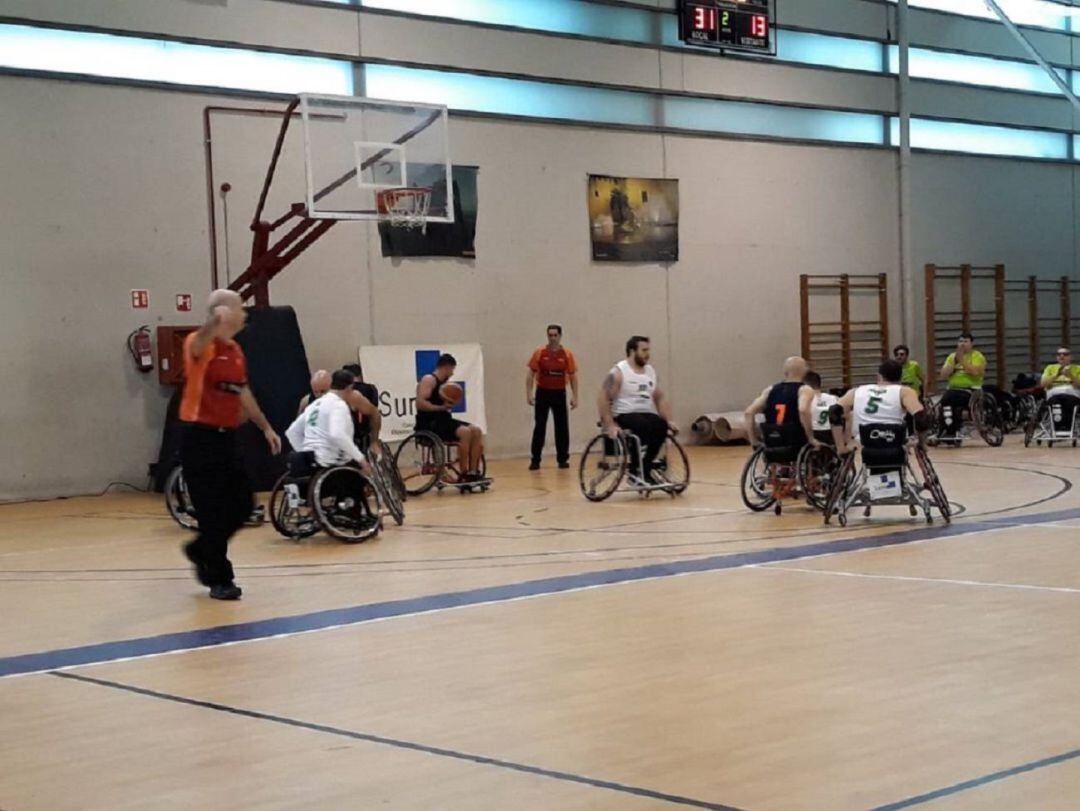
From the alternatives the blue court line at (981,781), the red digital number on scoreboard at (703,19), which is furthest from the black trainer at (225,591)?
the red digital number on scoreboard at (703,19)

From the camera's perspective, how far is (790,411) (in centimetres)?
978

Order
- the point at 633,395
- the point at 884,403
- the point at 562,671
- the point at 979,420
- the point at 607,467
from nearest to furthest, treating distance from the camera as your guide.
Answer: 1. the point at 562,671
2. the point at 884,403
3. the point at 607,467
4. the point at 633,395
5. the point at 979,420

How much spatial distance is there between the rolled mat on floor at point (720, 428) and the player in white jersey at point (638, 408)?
5958mm

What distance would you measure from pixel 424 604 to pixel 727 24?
38.6 ft

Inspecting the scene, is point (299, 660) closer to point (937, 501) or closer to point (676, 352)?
point (937, 501)

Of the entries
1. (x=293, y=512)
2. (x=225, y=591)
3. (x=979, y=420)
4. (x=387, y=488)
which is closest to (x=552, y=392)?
(x=979, y=420)

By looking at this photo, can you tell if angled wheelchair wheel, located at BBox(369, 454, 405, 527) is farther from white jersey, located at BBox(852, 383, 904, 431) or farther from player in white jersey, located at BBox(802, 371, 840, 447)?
white jersey, located at BBox(852, 383, 904, 431)

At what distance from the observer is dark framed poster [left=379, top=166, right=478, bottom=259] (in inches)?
594

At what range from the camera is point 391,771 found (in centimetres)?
A: 386

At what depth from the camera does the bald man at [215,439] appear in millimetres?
6836

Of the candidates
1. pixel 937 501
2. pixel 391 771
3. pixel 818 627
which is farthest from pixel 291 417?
pixel 391 771

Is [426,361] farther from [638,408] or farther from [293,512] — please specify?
[293,512]

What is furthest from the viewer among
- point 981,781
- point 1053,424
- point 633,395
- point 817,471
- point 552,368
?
point 1053,424

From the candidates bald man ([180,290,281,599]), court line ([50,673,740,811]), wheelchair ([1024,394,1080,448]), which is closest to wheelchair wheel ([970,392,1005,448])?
wheelchair ([1024,394,1080,448])
